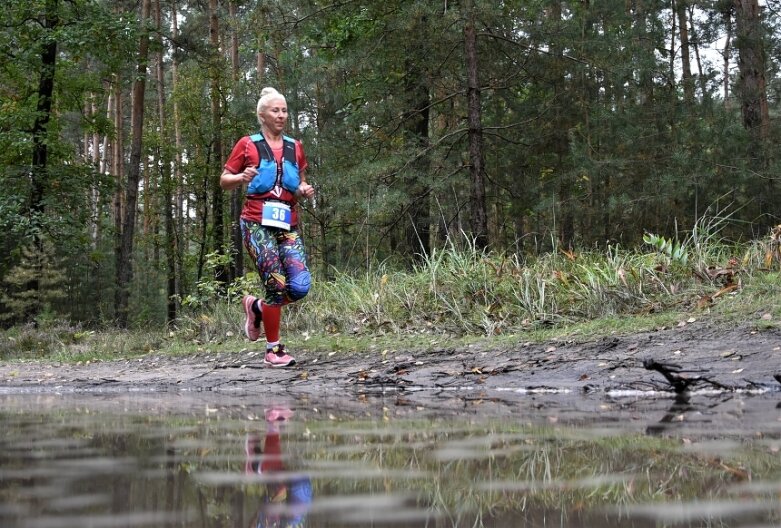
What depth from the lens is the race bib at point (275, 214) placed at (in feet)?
24.8

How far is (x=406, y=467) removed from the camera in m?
2.48

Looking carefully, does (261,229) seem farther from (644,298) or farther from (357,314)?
(644,298)

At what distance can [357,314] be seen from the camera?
407 inches

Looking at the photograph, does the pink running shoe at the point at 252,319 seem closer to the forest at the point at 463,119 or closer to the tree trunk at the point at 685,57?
the forest at the point at 463,119

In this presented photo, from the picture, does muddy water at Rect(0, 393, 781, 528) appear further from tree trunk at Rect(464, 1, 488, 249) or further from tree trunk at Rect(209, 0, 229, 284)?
tree trunk at Rect(209, 0, 229, 284)

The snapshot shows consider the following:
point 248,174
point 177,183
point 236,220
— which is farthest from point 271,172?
point 177,183

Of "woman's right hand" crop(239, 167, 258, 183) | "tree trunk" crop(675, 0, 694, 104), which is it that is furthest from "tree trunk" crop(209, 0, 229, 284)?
"woman's right hand" crop(239, 167, 258, 183)

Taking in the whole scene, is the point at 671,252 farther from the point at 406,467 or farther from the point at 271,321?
the point at 406,467

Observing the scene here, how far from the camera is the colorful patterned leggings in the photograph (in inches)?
303

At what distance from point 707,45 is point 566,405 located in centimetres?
2244

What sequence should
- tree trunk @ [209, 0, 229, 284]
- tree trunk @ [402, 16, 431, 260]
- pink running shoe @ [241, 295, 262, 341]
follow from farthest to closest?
tree trunk @ [209, 0, 229, 284] < tree trunk @ [402, 16, 431, 260] < pink running shoe @ [241, 295, 262, 341]

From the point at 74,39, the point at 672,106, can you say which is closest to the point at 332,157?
the point at 74,39

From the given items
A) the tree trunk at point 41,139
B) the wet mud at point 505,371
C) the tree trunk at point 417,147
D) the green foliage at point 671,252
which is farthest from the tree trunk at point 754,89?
the tree trunk at point 41,139

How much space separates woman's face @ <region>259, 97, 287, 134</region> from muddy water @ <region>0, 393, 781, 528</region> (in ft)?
12.3
